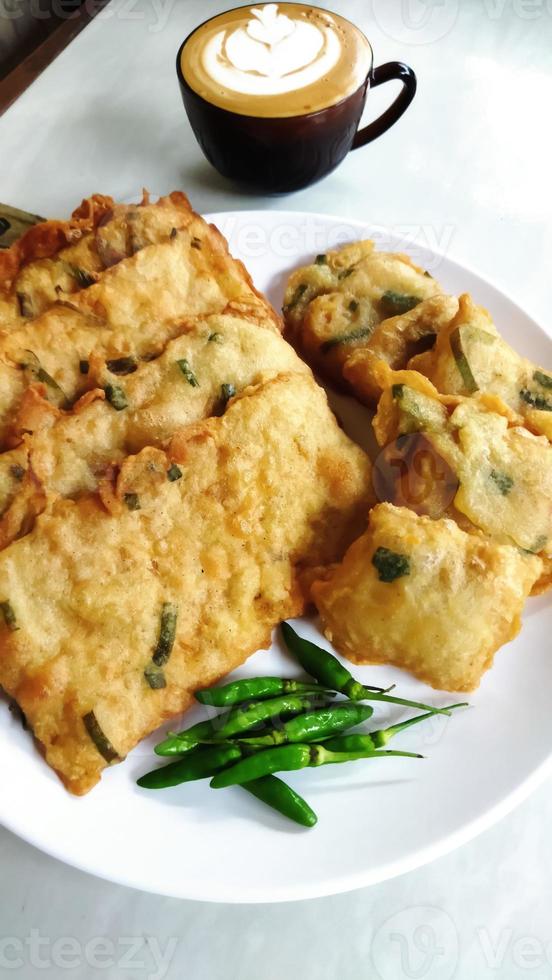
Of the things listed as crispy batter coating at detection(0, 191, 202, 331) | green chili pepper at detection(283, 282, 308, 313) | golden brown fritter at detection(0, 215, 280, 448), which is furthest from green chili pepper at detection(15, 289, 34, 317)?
green chili pepper at detection(283, 282, 308, 313)

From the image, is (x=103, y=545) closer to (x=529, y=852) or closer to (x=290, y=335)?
(x=290, y=335)

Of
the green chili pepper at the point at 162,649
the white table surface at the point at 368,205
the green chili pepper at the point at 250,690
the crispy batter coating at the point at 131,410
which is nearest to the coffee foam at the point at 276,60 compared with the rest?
the white table surface at the point at 368,205

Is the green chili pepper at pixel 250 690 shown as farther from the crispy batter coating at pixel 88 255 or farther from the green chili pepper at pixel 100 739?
the crispy batter coating at pixel 88 255

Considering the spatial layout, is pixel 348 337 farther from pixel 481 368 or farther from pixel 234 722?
pixel 234 722

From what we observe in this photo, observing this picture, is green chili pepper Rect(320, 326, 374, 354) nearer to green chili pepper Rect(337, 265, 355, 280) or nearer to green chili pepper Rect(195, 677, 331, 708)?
green chili pepper Rect(337, 265, 355, 280)

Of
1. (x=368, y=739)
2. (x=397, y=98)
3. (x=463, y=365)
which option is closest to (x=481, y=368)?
(x=463, y=365)

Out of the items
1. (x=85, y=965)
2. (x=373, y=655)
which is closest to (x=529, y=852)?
(x=373, y=655)
